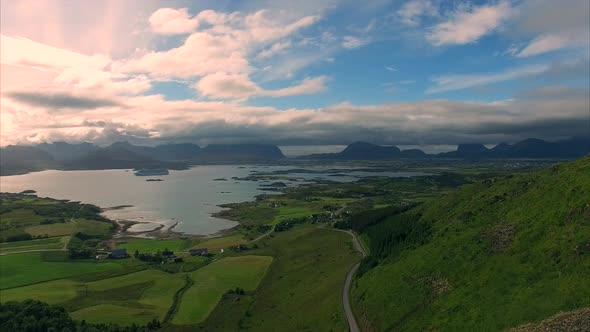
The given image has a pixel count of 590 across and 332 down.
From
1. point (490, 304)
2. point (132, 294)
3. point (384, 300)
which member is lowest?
point (132, 294)

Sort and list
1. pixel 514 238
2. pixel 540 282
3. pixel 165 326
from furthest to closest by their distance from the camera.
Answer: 1. pixel 165 326
2. pixel 514 238
3. pixel 540 282

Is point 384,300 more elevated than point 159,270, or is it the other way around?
point 384,300

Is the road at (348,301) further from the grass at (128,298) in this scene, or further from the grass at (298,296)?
the grass at (128,298)

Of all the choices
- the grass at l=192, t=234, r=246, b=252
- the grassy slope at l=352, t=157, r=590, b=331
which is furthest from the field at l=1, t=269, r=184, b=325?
the grassy slope at l=352, t=157, r=590, b=331

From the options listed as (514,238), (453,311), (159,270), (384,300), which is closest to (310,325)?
(384,300)

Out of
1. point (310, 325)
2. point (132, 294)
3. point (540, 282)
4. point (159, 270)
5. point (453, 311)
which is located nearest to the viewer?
point (540, 282)

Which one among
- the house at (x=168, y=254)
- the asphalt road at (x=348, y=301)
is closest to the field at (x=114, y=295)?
the house at (x=168, y=254)

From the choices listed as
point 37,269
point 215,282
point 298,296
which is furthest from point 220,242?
point 298,296

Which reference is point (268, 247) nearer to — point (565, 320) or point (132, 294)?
point (132, 294)

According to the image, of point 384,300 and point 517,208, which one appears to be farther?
point 517,208

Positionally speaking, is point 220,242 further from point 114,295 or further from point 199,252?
point 114,295
